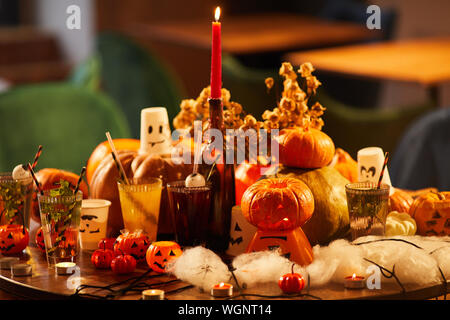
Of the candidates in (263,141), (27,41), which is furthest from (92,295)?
(27,41)

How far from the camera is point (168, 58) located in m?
5.48

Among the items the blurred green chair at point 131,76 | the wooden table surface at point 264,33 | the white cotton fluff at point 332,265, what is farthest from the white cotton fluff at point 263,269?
the wooden table surface at point 264,33

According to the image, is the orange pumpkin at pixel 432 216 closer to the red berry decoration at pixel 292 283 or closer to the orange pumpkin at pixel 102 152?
the red berry decoration at pixel 292 283

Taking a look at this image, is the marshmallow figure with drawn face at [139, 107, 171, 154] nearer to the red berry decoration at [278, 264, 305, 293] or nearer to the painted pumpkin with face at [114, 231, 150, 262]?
the painted pumpkin with face at [114, 231, 150, 262]

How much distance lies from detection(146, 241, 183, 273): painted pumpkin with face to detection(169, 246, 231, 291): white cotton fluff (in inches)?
0.5

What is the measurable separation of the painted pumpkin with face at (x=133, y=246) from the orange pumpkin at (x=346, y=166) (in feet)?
1.25

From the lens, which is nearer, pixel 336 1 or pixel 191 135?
pixel 191 135

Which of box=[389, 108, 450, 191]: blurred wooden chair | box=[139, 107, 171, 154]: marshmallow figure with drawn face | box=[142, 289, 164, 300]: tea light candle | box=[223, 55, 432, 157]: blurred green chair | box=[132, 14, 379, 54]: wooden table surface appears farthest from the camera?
box=[132, 14, 379, 54]: wooden table surface

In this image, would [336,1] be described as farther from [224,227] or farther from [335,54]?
[224,227]

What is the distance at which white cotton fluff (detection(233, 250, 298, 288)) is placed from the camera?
109 centimetres

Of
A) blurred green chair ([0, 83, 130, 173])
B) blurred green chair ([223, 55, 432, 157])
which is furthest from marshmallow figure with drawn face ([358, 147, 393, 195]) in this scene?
blurred green chair ([223, 55, 432, 157])

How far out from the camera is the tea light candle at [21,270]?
1.13m

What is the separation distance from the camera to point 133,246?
119cm
